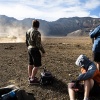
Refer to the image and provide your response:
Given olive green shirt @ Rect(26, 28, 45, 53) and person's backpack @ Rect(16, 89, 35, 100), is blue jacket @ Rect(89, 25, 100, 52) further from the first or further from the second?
person's backpack @ Rect(16, 89, 35, 100)

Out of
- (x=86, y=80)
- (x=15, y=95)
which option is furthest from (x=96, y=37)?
(x=15, y=95)

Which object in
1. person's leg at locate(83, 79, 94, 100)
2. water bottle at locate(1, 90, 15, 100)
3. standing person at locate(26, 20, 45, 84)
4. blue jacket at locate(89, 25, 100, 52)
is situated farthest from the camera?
standing person at locate(26, 20, 45, 84)

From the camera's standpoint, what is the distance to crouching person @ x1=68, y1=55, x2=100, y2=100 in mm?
6828

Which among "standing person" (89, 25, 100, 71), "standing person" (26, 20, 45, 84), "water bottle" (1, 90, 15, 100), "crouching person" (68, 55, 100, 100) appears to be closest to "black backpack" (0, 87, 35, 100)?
"water bottle" (1, 90, 15, 100)

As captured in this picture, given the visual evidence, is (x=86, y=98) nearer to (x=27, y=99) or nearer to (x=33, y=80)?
(x=27, y=99)

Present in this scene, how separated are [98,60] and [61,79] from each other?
1.83 m

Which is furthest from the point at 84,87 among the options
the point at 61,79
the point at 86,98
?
the point at 61,79

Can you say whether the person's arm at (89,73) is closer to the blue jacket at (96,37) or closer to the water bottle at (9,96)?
the blue jacket at (96,37)

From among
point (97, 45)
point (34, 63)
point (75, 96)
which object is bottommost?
point (75, 96)

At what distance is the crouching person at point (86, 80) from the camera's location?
6828 millimetres

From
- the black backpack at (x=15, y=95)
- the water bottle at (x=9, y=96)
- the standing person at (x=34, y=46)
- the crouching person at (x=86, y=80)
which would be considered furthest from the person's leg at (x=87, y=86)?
the standing person at (x=34, y=46)

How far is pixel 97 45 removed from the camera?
7746 millimetres

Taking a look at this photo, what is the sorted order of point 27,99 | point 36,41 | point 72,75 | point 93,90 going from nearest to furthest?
1. point 27,99
2. point 93,90
3. point 36,41
4. point 72,75

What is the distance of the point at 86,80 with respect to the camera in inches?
269
